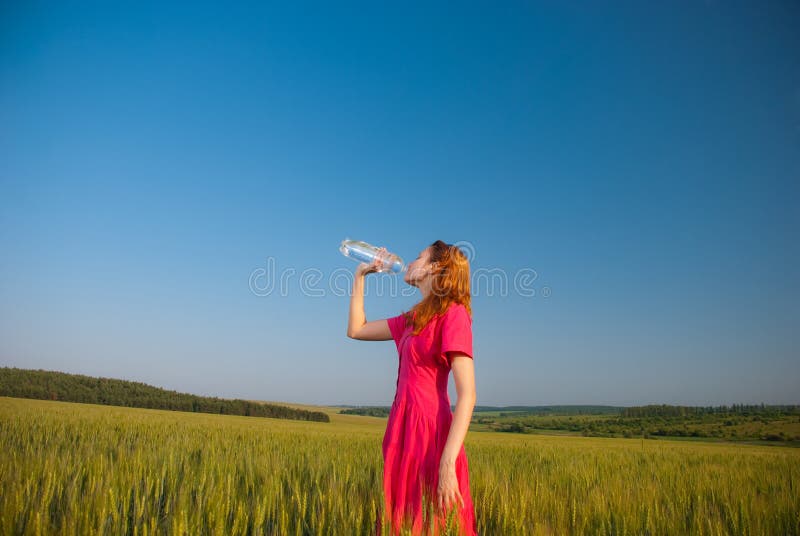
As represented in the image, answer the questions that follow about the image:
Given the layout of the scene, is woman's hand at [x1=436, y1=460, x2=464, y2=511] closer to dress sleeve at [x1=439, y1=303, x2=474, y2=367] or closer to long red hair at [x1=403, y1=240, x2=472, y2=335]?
dress sleeve at [x1=439, y1=303, x2=474, y2=367]

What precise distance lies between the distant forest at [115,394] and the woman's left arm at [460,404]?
1185 inches

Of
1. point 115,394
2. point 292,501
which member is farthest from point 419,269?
point 115,394

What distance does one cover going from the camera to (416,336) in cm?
238

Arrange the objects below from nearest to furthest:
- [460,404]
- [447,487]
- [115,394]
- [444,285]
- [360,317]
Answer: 1. [447,487]
2. [460,404]
3. [444,285]
4. [360,317]
5. [115,394]

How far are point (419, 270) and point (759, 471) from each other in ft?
20.1

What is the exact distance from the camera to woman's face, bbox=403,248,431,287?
249 centimetres

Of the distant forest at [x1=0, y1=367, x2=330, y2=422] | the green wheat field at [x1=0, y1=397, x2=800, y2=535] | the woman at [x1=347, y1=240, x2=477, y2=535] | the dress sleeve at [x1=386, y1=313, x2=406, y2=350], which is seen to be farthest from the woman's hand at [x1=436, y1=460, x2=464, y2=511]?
the distant forest at [x1=0, y1=367, x2=330, y2=422]

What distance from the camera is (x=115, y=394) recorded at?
28672 millimetres

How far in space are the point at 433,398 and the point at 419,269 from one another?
684 millimetres

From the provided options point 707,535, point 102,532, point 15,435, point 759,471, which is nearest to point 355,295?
point 102,532

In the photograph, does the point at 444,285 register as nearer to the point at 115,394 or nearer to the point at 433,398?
the point at 433,398

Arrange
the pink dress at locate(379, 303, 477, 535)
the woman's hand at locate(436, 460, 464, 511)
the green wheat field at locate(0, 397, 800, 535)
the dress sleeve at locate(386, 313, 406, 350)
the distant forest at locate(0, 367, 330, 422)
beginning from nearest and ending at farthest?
the green wheat field at locate(0, 397, 800, 535) → the woman's hand at locate(436, 460, 464, 511) → the pink dress at locate(379, 303, 477, 535) → the dress sleeve at locate(386, 313, 406, 350) → the distant forest at locate(0, 367, 330, 422)

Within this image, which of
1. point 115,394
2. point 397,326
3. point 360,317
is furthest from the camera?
point 115,394

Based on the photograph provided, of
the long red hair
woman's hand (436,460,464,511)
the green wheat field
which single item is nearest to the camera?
the green wheat field
